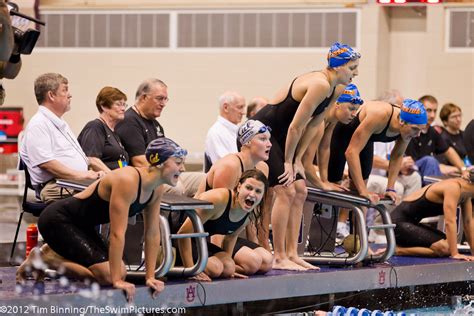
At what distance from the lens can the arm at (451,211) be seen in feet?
25.2

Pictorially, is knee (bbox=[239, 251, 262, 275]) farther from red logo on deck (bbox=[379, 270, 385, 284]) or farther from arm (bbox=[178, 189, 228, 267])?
red logo on deck (bbox=[379, 270, 385, 284])

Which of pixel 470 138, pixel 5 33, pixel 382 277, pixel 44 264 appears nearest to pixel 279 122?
pixel 382 277

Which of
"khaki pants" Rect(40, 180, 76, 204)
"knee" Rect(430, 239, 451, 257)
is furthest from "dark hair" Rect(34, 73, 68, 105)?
"knee" Rect(430, 239, 451, 257)

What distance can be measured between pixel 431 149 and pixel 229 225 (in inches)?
184

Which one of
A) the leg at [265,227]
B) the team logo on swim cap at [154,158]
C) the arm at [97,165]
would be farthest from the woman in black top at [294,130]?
the team logo on swim cap at [154,158]

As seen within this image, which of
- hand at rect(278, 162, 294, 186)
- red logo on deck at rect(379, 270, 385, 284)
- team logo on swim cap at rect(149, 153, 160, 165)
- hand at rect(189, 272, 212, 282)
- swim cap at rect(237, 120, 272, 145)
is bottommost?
red logo on deck at rect(379, 270, 385, 284)

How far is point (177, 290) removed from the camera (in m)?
5.73

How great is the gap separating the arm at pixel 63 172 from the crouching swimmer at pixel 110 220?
0.59 metres

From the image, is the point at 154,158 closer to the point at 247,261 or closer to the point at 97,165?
the point at 247,261

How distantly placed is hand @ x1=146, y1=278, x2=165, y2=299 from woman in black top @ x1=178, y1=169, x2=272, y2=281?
0.52 metres

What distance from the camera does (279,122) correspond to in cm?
686

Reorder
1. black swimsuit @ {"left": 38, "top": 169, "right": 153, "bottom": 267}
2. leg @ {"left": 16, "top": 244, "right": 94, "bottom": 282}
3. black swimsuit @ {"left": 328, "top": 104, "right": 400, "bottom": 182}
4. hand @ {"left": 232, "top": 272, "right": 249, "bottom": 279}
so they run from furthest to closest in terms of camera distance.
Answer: black swimsuit @ {"left": 328, "top": 104, "right": 400, "bottom": 182} → hand @ {"left": 232, "top": 272, "right": 249, "bottom": 279} → leg @ {"left": 16, "top": 244, "right": 94, "bottom": 282} → black swimsuit @ {"left": 38, "top": 169, "right": 153, "bottom": 267}

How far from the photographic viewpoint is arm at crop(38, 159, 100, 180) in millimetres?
6336

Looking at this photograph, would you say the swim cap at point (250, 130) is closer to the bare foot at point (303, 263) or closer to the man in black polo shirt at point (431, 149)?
the bare foot at point (303, 263)
